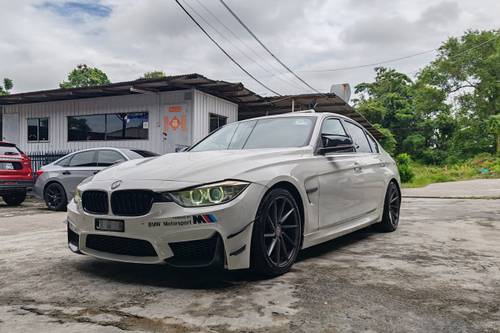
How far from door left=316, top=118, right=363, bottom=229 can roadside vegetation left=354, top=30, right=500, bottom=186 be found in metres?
31.8

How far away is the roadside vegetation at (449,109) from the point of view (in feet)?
120

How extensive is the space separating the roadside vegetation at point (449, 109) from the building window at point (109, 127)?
25.2m

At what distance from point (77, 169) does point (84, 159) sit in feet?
0.93

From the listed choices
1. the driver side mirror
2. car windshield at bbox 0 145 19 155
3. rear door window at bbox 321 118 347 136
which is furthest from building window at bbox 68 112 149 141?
the driver side mirror

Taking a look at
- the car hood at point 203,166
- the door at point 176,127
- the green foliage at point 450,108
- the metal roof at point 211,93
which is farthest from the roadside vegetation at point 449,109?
the car hood at point 203,166

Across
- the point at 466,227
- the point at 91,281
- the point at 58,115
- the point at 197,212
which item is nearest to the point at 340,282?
the point at 197,212

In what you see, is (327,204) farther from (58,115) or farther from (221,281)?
(58,115)

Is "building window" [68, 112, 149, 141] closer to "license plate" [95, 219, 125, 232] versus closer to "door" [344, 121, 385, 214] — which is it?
"door" [344, 121, 385, 214]

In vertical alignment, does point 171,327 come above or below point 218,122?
below

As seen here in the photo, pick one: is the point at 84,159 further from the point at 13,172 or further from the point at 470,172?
the point at 470,172

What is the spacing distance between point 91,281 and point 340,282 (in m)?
1.92

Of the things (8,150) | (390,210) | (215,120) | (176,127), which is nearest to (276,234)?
(390,210)

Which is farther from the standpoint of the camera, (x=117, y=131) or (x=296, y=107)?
(x=296, y=107)

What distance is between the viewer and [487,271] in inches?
145
